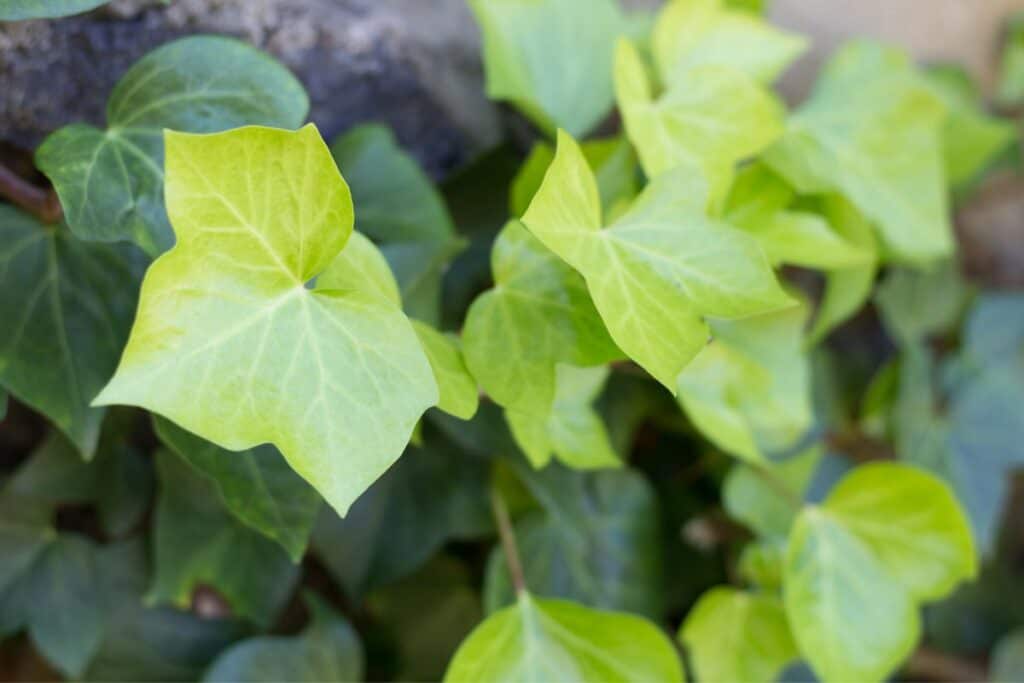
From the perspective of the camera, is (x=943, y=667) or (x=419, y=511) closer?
(x=419, y=511)

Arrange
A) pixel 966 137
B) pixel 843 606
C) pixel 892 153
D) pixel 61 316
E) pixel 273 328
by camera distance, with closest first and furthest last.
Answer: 1. pixel 273 328
2. pixel 61 316
3. pixel 843 606
4. pixel 892 153
5. pixel 966 137

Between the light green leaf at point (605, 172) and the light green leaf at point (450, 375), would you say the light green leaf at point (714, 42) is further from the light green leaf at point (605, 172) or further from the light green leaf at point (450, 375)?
the light green leaf at point (450, 375)

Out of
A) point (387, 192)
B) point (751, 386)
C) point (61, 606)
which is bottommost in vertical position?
point (61, 606)

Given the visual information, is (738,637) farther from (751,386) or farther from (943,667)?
(943,667)

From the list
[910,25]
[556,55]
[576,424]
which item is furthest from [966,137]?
[576,424]

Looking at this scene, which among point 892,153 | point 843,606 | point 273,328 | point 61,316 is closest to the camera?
point 273,328

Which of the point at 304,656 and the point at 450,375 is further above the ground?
the point at 450,375

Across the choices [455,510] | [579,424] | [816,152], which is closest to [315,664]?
[455,510]
